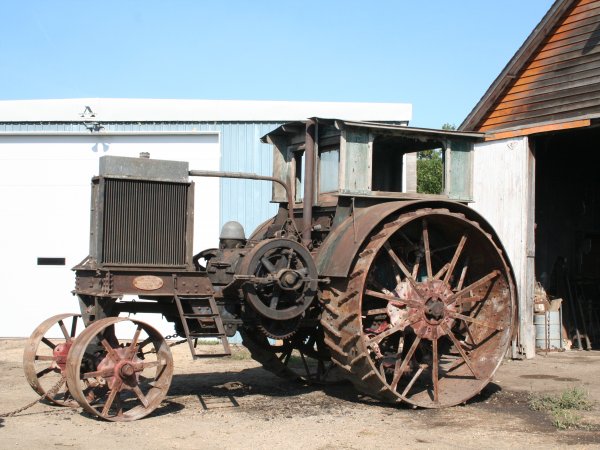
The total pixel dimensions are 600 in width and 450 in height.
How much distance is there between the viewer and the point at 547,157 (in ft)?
50.0

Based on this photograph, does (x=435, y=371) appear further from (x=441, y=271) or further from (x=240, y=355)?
(x=240, y=355)

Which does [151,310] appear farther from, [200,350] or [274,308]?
[200,350]

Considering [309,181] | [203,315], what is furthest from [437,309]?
[203,315]

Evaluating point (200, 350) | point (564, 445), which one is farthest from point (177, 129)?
point (564, 445)

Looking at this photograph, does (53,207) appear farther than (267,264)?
A: Yes

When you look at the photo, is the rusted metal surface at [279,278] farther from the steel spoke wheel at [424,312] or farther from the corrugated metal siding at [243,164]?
the corrugated metal siding at [243,164]

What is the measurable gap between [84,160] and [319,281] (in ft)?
29.5

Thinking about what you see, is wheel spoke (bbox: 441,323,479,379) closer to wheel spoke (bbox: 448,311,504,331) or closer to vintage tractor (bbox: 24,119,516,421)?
vintage tractor (bbox: 24,119,516,421)

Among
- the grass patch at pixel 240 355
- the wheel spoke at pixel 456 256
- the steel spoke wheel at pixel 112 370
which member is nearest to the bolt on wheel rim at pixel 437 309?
the wheel spoke at pixel 456 256

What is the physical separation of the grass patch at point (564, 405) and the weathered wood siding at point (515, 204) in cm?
391

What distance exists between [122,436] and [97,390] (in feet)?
4.43

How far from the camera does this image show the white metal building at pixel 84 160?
49.6 ft

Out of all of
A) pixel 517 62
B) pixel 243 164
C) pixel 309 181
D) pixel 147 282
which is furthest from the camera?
pixel 243 164

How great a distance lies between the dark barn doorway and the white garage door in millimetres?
6437
